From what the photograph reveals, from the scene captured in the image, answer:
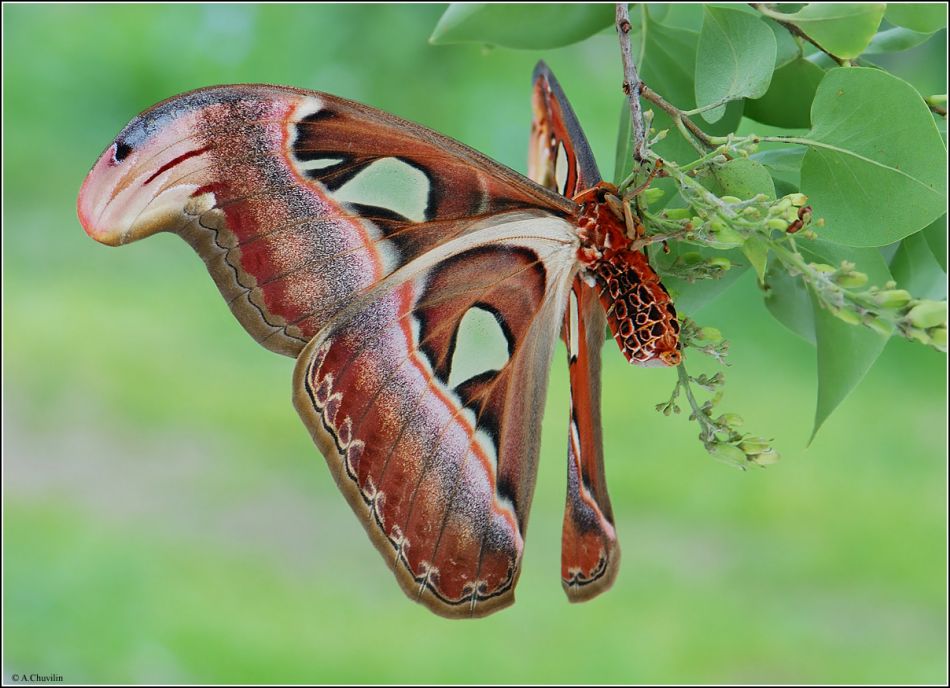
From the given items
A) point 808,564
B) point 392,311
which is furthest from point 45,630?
point 392,311

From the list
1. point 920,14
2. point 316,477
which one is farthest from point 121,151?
point 316,477

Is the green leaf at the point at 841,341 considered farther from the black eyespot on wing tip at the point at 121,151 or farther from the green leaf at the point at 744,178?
the black eyespot on wing tip at the point at 121,151

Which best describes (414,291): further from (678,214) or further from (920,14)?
(920,14)

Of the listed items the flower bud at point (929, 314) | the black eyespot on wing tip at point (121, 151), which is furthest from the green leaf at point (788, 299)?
the black eyespot on wing tip at point (121, 151)

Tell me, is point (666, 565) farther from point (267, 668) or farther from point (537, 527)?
point (267, 668)

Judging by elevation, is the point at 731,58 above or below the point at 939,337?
above
